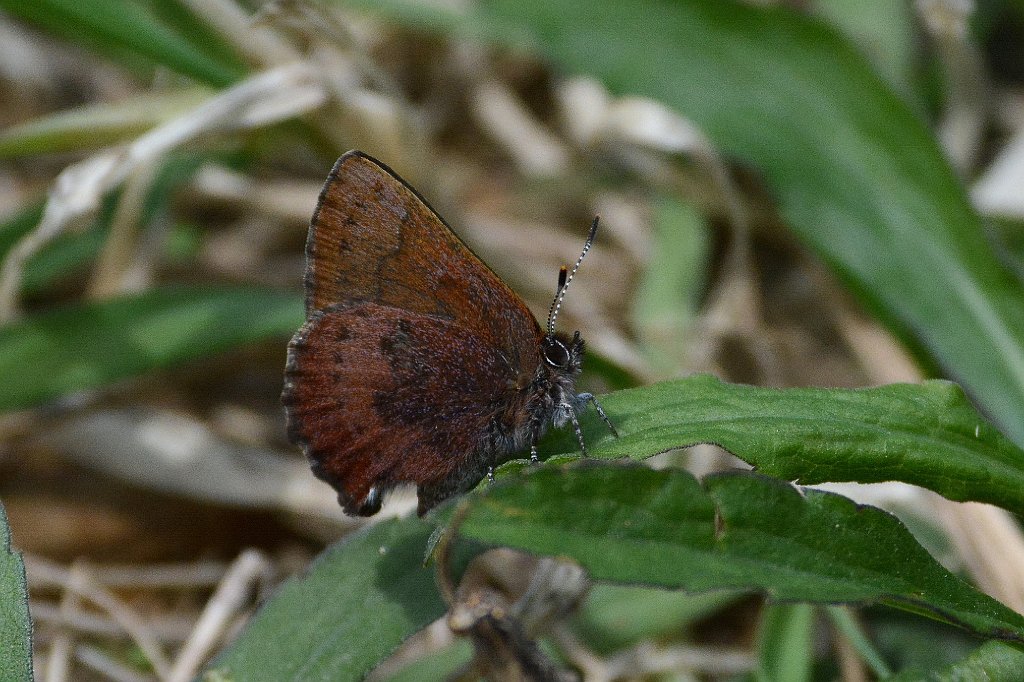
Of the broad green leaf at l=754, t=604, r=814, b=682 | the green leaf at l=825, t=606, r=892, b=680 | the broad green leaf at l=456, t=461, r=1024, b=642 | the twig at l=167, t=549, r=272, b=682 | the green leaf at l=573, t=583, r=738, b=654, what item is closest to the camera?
the broad green leaf at l=456, t=461, r=1024, b=642

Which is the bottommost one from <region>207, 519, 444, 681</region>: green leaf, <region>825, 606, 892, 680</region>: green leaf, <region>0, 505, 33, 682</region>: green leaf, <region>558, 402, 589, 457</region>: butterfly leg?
<region>825, 606, 892, 680</region>: green leaf

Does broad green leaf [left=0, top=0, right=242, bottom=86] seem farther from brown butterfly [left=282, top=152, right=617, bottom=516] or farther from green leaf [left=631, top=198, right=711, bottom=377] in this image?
green leaf [left=631, top=198, right=711, bottom=377]

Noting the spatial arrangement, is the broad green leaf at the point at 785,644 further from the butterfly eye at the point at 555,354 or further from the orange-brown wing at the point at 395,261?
the orange-brown wing at the point at 395,261

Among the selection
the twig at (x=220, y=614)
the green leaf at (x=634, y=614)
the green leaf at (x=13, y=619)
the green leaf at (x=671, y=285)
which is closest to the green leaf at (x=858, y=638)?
the green leaf at (x=634, y=614)

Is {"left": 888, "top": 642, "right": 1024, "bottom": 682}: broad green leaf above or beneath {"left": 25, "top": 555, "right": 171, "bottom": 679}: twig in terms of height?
above

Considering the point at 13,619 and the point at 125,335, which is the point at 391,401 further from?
the point at 125,335

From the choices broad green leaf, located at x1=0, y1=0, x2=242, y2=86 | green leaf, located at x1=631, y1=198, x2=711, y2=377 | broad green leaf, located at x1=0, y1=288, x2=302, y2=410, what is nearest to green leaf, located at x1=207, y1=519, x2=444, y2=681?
broad green leaf, located at x1=0, y1=288, x2=302, y2=410

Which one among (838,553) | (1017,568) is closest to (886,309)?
(1017,568)
